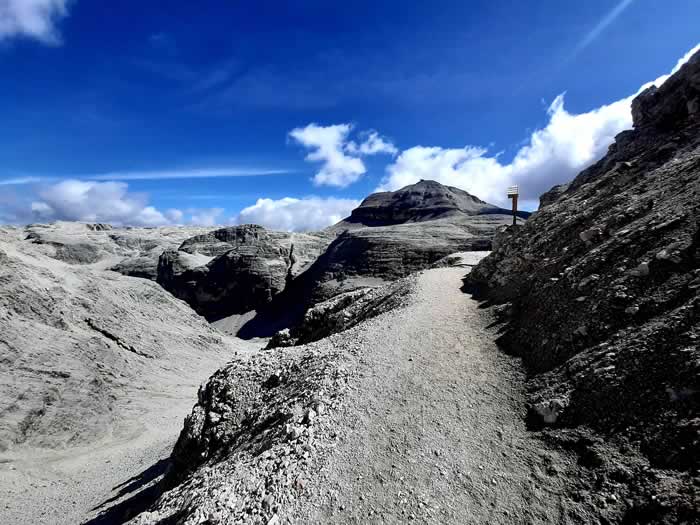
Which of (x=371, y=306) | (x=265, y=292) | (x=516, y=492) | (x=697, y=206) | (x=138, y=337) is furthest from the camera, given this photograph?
(x=265, y=292)

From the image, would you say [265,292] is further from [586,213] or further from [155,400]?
[586,213]

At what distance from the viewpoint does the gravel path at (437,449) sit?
19.5 ft

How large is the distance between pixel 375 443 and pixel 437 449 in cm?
125

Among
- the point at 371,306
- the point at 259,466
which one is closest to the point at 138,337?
the point at 371,306

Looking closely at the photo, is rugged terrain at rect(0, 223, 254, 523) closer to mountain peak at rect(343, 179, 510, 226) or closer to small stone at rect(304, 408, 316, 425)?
small stone at rect(304, 408, 316, 425)

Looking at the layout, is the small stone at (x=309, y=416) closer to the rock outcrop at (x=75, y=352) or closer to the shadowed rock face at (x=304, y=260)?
the rock outcrop at (x=75, y=352)

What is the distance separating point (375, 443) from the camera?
741cm

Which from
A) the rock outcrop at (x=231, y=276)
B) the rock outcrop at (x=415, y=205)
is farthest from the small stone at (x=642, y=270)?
the rock outcrop at (x=415, y=205)

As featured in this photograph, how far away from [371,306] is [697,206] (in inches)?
495

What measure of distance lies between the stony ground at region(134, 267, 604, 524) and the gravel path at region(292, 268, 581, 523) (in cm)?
2

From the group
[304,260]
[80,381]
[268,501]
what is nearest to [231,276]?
[304,260]

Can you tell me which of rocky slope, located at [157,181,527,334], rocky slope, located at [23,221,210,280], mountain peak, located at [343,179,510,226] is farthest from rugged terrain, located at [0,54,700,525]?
mountain peak, located at [343,179,510,226]

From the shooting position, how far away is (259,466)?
7.16m

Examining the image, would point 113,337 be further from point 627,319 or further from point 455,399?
point 627,319
